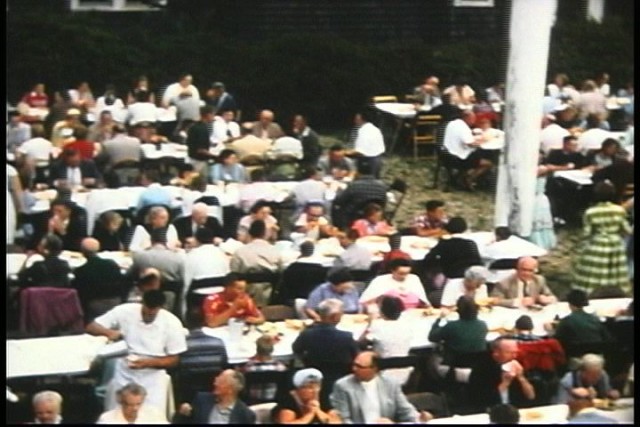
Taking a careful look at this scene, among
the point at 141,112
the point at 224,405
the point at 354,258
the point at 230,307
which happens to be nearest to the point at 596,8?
the point at 141,112

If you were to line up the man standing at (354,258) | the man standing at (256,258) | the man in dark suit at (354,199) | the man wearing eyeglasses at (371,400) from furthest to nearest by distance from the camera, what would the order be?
the man in dark suit at (354,199)
the man standing at (354,258)
the man standing at (256,258)
the man wearing eyeglasses at (371,400)

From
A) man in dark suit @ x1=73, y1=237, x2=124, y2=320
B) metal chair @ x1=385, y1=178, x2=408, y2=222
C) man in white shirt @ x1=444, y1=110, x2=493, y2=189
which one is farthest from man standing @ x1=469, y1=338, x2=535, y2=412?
man in white shirt @ x1=444, y1=110, x2=493, y2=189

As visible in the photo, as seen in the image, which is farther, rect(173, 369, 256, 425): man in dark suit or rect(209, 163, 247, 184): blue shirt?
rect(209, 163, 247, 184): blue shirt

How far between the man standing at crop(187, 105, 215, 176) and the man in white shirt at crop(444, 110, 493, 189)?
255 cm

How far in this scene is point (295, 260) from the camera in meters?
9.92

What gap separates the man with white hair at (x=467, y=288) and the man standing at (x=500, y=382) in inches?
39.5

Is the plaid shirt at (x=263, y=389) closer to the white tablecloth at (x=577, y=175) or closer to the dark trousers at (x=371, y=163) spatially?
the white tablecloth at (x=577, y=175)

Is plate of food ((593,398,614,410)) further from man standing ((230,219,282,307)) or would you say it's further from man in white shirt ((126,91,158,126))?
man in white shirt ((126,91,158,126))

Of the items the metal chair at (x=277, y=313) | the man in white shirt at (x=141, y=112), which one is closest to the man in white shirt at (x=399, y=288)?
the metal chair at (x=277, y=313)

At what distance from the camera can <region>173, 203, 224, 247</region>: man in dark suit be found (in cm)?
1047

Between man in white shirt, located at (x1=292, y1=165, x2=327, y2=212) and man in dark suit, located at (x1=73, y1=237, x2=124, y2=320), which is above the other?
man in white shirt, located at (x1=292, y1=165, x2=327, y2=212)

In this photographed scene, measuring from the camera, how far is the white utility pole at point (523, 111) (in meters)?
11.2

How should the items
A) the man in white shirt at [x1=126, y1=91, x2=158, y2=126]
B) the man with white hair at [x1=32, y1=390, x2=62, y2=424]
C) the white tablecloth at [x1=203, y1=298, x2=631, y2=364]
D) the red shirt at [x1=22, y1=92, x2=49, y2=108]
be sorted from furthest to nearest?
the red shirt at [x1=22, y1=92, x2=49, y2=108] → the man in white shirt at [x1=126, y1=91, x2=158, y2=126] → the white tablecloth at [x1=203, y1=298, x2=631, y2=364] → the man with white hair at [x1=32, y1=390, x2=62, y2=424]

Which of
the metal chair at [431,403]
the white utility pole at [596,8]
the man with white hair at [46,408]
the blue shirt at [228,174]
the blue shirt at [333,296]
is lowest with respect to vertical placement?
the metal chair at [431,403]
